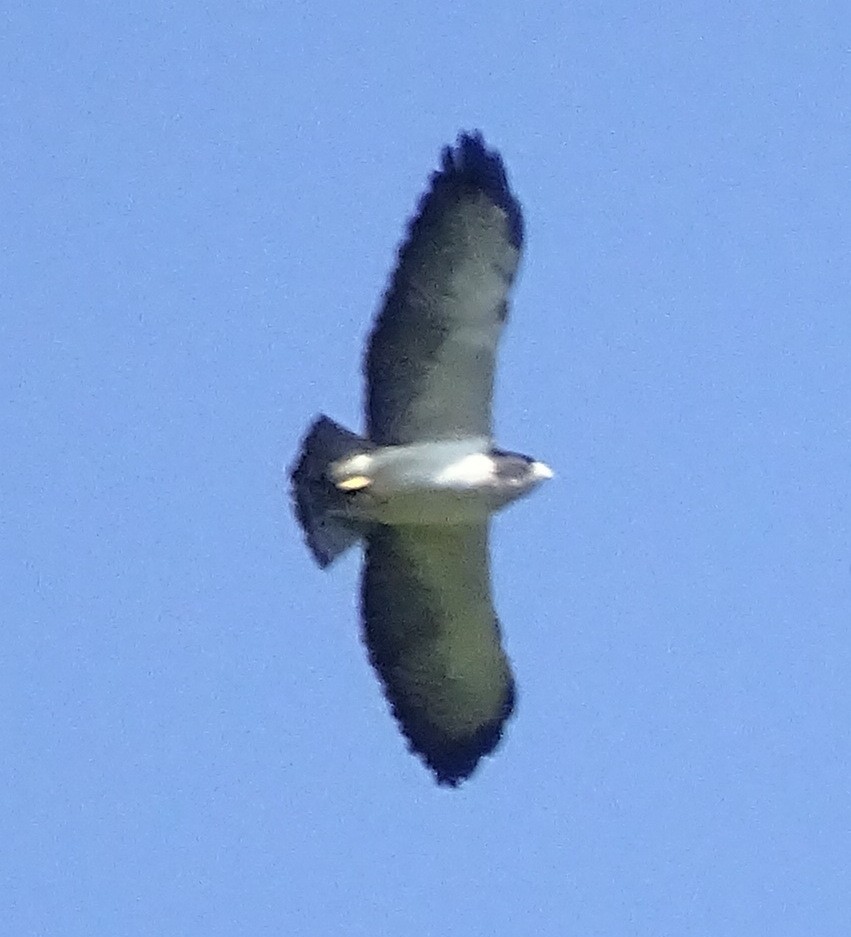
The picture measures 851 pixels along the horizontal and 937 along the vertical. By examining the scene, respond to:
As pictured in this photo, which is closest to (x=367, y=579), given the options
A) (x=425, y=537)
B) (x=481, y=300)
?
(x=425, y=537)

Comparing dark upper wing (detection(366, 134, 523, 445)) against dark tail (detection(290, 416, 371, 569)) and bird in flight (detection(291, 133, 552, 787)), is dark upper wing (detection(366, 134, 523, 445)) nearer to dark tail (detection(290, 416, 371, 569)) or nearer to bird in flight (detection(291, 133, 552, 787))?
bird in flight (detection(291, 133, 552, 787))

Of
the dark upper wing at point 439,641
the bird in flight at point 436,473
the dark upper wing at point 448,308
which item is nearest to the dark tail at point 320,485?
the bird in flight at point 436,473

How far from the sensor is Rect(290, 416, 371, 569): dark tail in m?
22.2

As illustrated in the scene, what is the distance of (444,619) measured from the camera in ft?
75.5

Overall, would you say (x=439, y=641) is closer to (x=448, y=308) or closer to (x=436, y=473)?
(x=436, y=473)

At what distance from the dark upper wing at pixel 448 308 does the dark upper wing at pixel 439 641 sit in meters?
0.79

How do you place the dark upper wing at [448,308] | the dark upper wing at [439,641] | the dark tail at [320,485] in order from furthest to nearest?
the dark upper wing at [439,641]
the dark tail at [320,485]
the dark upper wing at [448,308]

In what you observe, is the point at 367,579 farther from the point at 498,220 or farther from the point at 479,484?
the point at 498,220

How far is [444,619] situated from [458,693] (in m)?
0.52

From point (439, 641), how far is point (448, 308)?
7.56ft

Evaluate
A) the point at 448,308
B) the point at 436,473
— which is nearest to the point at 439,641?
the point at 436,473

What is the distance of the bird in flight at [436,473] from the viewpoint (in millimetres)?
21953

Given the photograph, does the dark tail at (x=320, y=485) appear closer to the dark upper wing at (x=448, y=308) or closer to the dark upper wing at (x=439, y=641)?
the dark upper wing at (x=448, y=308)

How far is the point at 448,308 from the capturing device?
869 inches
